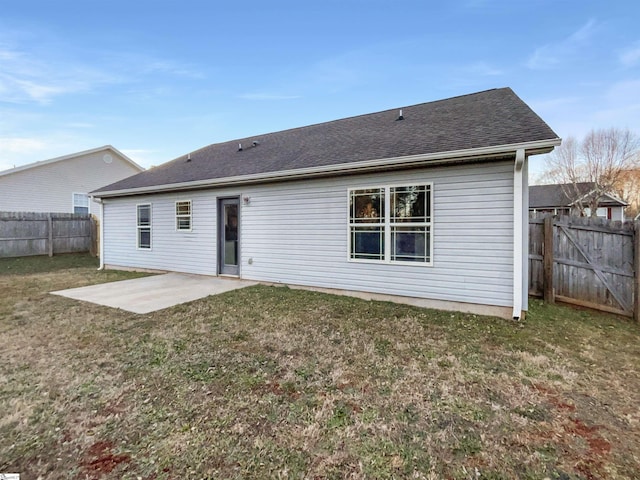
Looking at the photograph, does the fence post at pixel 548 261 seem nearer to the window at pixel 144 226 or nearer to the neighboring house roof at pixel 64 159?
the window at pixel 144 226

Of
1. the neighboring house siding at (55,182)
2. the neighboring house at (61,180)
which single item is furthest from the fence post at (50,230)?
the neighboring house siding at (55,182)

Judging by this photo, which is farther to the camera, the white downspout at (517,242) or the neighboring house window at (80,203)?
the neighboring house window at (80,203)

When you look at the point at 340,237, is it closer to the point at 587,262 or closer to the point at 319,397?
A: the point at 319,397

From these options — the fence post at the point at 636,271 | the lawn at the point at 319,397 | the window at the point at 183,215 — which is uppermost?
the window at the point at 183,215

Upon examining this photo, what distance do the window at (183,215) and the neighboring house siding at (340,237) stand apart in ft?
0.68

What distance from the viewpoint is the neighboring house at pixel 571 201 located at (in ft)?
76.6

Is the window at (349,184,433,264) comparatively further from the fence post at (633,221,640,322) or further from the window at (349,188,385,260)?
the fence post at (633,221,640,322)

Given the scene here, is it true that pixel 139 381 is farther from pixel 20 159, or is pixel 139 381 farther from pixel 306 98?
pixel 20 159

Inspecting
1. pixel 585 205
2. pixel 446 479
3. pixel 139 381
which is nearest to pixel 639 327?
pixel 446 479

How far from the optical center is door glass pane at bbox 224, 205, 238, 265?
8141mm

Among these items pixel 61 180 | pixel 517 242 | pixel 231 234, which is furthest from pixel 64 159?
pixel 517 242

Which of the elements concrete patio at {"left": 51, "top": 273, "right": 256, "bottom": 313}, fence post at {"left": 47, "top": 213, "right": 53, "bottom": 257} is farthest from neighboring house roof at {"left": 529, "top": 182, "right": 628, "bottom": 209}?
fence post at {"left": 47, "top": 213, "right": 53, "bottom": 257}

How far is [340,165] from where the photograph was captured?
6074 millimetres

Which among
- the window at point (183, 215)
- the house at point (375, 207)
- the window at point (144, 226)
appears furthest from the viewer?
the window at point (144, 226)
